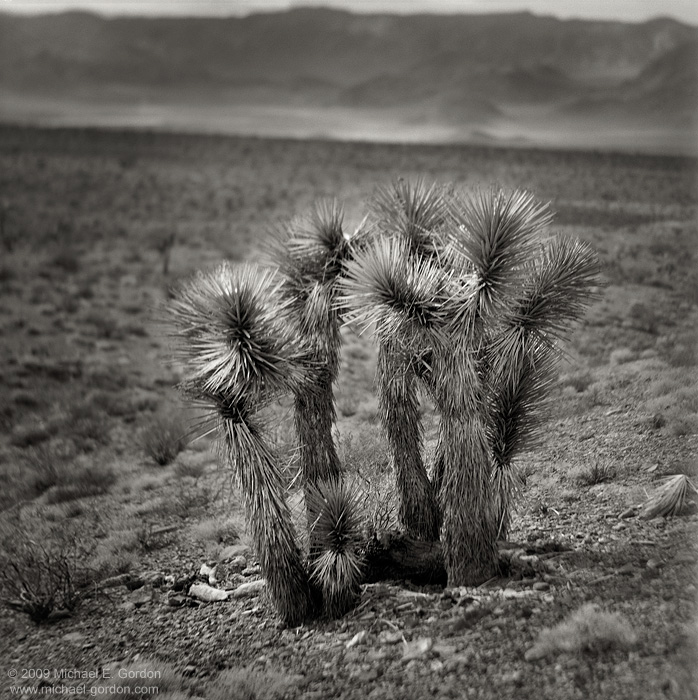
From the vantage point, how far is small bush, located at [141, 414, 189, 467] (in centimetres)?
1211

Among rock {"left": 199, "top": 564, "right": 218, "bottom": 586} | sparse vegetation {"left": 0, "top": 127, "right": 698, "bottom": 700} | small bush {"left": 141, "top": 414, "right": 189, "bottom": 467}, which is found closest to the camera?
sparse vegetation {"left": 0, "top": 127, "right": 698, "bottom": 700}

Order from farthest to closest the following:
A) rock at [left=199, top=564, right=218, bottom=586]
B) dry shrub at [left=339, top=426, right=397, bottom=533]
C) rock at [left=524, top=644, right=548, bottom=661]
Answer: rock at [left=199, top=564, right=218, bottom=586] → dry shrub at [left=339, top=426, right=397, bottom=533] → rock at [left=524, top=644, right=548, bottom=661]

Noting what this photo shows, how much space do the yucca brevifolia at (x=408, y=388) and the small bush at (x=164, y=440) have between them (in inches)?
205

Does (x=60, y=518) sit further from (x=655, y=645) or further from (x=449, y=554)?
(x=655, y=645)

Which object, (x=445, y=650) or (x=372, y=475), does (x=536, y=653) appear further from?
(x=372, y=475)

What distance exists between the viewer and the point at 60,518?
1068cm

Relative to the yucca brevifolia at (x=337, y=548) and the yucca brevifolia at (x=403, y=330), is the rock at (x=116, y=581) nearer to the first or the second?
the yucca brevifolia at (x=337, y=548)

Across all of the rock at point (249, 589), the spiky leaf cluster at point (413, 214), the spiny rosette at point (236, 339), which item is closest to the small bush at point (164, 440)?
the rock at point (249, 589)

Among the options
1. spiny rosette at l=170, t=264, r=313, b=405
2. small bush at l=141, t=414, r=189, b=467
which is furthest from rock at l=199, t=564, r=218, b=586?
small bush at l=141, t=414, r=189, b=467

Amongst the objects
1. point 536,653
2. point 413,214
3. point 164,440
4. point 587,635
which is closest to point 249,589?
point 536,653

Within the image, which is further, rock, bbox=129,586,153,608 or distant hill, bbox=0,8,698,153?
distant hill, bbox=0,8,698,153

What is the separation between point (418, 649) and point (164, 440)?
7.29m

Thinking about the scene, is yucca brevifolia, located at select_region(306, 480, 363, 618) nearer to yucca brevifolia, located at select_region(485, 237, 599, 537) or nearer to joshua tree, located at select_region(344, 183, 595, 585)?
joshua tree, located at select_region(344, 183, 595, 585)

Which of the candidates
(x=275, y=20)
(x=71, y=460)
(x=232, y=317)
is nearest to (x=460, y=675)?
(x=232, y=317)
